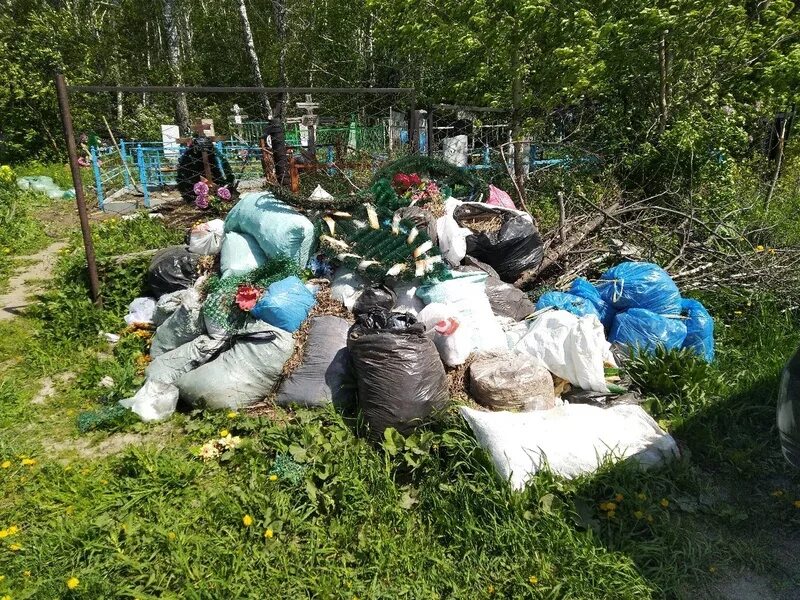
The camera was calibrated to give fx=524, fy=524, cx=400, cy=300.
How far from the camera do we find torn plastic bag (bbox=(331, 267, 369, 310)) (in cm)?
352

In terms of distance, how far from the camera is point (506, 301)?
11.8 feet

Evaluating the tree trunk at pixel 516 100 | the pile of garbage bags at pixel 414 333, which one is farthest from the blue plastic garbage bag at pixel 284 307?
the tree trunk at pixel 516 100

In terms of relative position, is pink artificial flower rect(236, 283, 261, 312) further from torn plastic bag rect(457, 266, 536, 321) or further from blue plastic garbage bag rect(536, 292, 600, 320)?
blue plastic garbage bag rect(536, 292, 600, 320)

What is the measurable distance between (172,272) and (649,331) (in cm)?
350

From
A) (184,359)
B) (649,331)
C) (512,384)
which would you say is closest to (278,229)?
(184,359)

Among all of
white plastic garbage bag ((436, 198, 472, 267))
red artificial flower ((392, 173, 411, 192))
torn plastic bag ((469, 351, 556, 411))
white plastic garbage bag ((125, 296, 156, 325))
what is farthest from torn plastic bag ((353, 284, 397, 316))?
white plastic garbage bag ((125, 296, 156, 325))

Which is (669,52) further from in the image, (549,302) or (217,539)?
(217,539)

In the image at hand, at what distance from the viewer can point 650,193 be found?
6438mm

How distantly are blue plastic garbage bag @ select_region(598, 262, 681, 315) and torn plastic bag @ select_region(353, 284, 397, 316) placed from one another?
4.84ft

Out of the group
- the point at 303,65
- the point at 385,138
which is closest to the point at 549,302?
the point at 385,138

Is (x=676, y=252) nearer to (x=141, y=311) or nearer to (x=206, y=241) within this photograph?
(x=206, y=241)

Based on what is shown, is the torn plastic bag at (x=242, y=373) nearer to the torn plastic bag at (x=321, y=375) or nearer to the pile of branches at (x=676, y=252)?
the torn plastic bag at (x=321, y=375)

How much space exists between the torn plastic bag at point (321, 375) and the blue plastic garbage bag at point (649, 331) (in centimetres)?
173

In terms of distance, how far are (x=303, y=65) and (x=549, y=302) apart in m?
17.1
